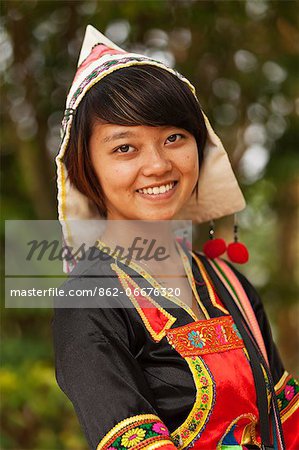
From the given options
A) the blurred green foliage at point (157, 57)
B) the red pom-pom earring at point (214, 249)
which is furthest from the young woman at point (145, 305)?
the blurred green foliage at point (157, 57)

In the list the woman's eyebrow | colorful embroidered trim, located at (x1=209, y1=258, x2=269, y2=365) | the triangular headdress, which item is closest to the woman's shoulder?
colorful embroidered trim, located at (x1=209, y1=258, x2=269, y2=365)

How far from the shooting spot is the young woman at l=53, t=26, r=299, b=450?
4.50 ft

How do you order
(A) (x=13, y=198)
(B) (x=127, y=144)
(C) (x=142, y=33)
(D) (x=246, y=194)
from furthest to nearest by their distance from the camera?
(A) (x=13, y=198)
(D) (x=246, y=194)
(C) (x=142, y=33)
(B) (x=127, y=144)

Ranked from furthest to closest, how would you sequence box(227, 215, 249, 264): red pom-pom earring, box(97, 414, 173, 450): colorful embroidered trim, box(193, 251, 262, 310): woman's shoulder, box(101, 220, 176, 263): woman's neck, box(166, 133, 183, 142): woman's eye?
box(227, 215, 249, 264): red pom-pom earring
box(193, 251, 262, 310): woman's shoulder
box(101, 220, 176, 263): woman's neck
box(166, 133, 183, 142): woman's eye
box(97, 414, 173, 450): colorful embroidered trim

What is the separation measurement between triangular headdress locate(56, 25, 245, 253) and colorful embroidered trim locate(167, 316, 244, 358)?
1.20 feet

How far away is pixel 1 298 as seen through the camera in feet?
11.7

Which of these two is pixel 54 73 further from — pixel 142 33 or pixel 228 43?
pixel 228 43

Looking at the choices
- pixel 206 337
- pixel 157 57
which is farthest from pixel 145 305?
pixel 157 57

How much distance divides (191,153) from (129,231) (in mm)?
250

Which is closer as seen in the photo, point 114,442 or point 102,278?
point 114,442

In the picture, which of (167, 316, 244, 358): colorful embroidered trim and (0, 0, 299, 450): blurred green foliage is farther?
(0, 0, 299, 450): blurred green foliage

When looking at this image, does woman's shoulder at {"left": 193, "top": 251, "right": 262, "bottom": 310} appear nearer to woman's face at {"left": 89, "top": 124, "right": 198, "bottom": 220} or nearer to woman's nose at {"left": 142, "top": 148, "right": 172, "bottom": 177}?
woman's face at {"left": 89, "top": 124, "right": 198, "bottom": 220}

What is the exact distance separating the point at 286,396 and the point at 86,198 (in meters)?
0.71

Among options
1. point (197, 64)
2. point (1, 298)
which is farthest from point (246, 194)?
point (1, 298)
